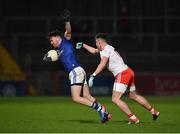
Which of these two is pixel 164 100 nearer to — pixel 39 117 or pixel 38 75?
pixel 38 75

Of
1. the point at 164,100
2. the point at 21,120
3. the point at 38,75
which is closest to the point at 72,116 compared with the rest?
the point at 21,120

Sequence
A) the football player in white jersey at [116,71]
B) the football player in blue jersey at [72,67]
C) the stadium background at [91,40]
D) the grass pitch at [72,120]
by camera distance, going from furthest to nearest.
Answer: the stadium background at [91,40] < the football player in blue jersey at [72,67] < the football player in white jersey at [116,71] < the grass pitch at [72,120]

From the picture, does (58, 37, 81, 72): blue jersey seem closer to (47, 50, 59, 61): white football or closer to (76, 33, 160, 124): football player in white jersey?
(47, 50, 59, 61): white football

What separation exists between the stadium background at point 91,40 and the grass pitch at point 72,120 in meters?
6.86

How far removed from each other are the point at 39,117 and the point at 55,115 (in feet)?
3.17

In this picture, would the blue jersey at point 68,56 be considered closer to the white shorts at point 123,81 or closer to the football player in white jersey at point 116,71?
the football player in white jersey at point 116,71

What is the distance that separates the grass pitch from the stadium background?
22.5 feet

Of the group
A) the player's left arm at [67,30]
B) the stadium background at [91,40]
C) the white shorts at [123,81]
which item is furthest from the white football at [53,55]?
the stadium background at [91,40]

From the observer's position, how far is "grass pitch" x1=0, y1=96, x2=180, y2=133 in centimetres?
1580

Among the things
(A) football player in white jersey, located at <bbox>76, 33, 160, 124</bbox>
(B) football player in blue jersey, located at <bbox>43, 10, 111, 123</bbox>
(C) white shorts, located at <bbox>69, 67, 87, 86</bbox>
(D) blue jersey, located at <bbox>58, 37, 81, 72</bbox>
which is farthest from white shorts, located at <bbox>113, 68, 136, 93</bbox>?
(D) blue jersey, located at <bbox>58, 37, 81, 72</bbox>

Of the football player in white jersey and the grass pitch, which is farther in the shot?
the football player in white jersey

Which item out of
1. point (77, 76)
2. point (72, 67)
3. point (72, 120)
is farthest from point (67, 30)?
point (72, 120)

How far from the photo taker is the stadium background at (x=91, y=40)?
32.2 m

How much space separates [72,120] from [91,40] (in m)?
15.3
